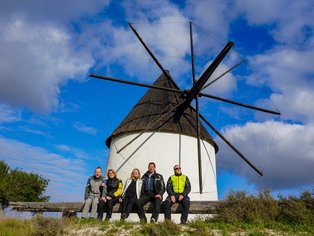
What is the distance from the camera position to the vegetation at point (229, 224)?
5.64 meters

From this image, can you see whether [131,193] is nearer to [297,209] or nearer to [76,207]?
[76,207]

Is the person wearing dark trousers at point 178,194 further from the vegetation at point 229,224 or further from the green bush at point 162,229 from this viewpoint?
the green bush at point 162,229

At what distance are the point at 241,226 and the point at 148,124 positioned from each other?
6.08 m

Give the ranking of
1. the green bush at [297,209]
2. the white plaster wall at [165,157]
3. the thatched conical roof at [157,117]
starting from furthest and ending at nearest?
the thatched conical roof at [157,117] < the white plaster wall at [165,157] < the green bush at [297,209]

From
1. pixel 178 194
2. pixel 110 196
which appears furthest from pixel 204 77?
pixel 110 196

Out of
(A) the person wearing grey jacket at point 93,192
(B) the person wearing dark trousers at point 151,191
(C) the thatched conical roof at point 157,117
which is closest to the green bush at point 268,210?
(B) the person wearing dark trousers at point 151,191

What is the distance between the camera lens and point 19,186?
19500 mm

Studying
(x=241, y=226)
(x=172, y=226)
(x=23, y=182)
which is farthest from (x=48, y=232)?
(x=23, y=182)

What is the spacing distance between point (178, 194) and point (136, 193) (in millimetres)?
958

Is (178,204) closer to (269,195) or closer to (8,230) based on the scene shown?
(269,195)

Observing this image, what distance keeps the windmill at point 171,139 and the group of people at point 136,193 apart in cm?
303

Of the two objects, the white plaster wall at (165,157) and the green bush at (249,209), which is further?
the white plaster wall at (165,157)

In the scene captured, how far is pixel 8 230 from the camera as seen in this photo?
5645mm

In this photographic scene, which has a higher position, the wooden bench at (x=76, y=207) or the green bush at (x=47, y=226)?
the wooden bench at (x=76, y=207)
